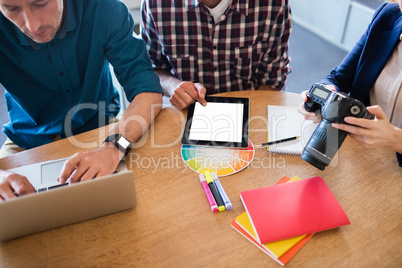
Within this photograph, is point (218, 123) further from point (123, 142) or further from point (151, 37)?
point (151, 37)

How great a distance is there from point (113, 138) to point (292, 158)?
0.55 meters

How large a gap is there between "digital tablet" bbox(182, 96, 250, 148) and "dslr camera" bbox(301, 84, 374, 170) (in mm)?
217

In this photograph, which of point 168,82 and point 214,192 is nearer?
point 214,192

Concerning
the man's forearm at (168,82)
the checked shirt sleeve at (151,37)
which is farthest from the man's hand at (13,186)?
the checked shirt sleeve at (151,37)

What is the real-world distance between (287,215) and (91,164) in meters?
0.54

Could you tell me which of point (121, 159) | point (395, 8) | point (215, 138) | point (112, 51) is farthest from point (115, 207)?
point (395, 8)

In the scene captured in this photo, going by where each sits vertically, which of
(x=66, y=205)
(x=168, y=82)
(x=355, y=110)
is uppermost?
(x=355, y=110)

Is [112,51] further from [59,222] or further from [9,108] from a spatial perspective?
[59,222]

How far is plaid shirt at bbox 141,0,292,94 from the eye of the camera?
1.33 metres

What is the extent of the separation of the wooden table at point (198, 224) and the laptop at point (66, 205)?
1.0 inches

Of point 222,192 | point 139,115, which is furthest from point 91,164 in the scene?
point 222,192

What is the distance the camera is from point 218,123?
109 cm

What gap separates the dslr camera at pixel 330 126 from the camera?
0.84 meters

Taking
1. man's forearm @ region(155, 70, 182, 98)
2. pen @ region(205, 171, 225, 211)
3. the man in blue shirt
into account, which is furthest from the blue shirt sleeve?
pen @ region(205, 171, 225, 211)
